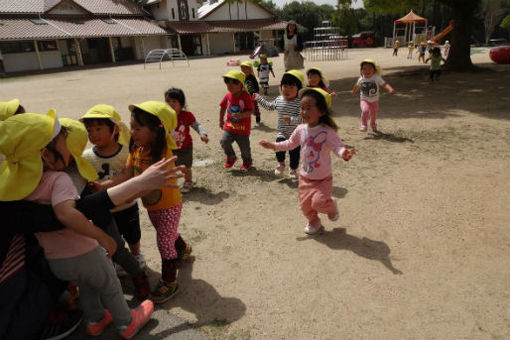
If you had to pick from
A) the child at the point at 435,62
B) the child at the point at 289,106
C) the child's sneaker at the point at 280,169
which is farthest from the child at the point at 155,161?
the child at the point at 435,62

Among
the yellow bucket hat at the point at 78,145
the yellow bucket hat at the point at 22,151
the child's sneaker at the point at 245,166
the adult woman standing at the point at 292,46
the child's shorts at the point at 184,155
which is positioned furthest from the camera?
the adult woman standing at the point at 292,46

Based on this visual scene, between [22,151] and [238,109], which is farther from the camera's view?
[238,109]

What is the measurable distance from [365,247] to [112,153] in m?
2.38

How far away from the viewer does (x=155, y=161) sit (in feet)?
9.14

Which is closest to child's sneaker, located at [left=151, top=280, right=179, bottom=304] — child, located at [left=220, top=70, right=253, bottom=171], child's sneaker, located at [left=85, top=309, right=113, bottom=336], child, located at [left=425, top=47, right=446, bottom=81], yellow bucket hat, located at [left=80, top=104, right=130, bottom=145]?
child's sneaker, located at [left=85, top=309, right=113, bottom=336]

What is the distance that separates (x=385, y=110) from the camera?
8.98m

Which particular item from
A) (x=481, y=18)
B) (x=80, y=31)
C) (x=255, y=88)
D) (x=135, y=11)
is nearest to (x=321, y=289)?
(x=255, y=88)

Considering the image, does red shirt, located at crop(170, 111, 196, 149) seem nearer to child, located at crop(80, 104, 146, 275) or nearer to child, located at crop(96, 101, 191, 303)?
child, located at crop(80, 104, 146, 275)

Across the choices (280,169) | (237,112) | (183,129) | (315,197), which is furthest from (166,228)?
(237,112)

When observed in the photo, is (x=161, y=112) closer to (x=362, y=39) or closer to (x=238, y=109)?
(x=238, y=109)

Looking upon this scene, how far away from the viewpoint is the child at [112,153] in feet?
9.55

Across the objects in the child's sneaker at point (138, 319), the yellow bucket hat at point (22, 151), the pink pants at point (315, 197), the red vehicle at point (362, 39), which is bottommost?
the child's sneaker at point (138, 319)

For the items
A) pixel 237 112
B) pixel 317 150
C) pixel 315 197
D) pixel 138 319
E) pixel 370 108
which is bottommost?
pixel 138 319

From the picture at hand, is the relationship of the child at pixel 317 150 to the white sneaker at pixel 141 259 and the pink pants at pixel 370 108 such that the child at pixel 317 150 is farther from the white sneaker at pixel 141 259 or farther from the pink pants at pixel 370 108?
the pink pants at pixel 370 108
